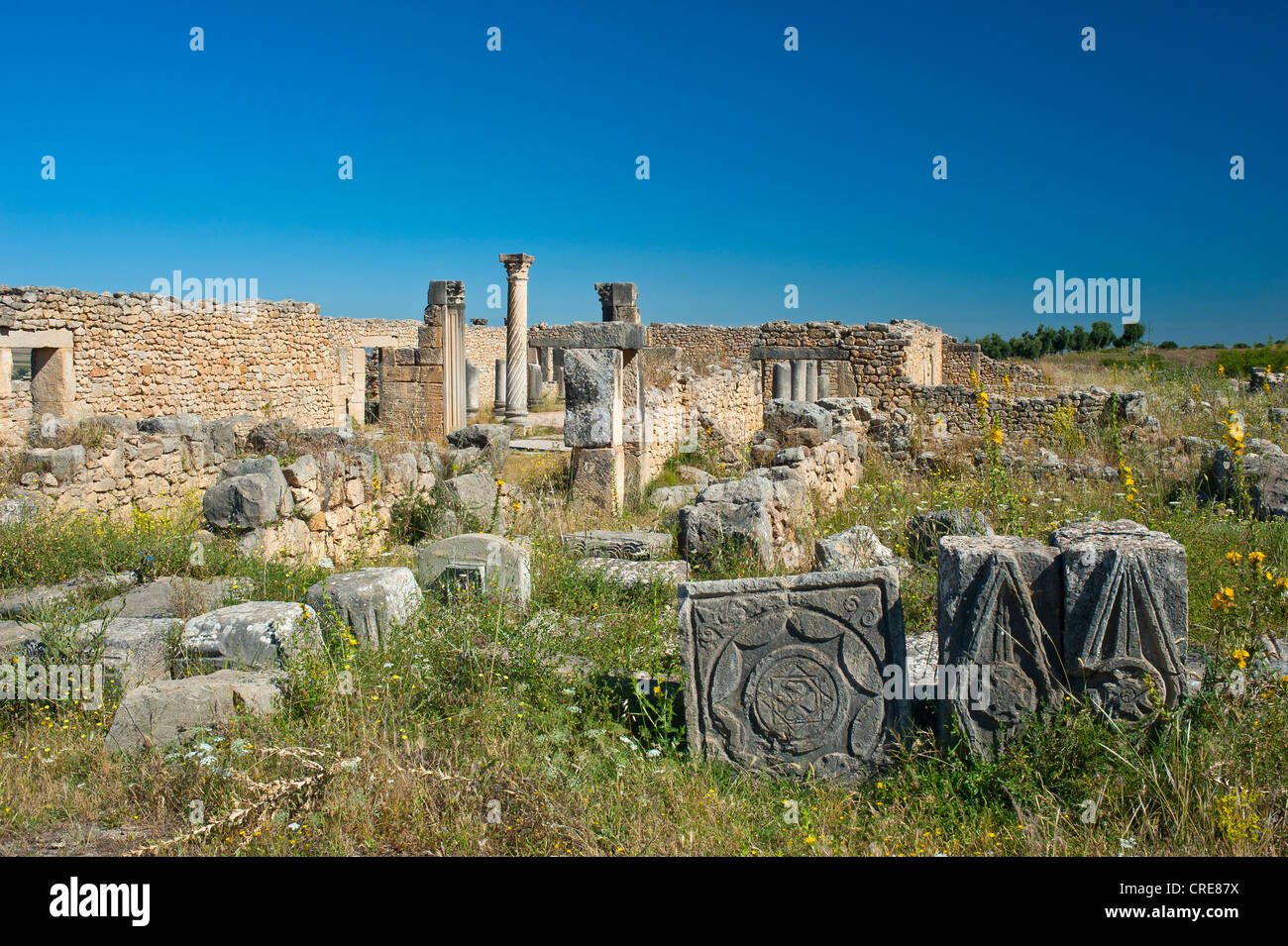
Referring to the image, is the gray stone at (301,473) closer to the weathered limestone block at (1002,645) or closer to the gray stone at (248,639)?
the gray stone at (248,639)

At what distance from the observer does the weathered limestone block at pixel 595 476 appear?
9.51 m

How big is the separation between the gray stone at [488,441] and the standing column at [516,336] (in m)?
5.87

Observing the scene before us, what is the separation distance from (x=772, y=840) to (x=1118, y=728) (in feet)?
4.53

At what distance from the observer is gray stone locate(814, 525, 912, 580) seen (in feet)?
19.2

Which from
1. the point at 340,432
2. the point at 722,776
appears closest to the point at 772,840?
the point at 722,776

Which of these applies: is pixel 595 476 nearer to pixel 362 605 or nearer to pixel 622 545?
pixel 622 545

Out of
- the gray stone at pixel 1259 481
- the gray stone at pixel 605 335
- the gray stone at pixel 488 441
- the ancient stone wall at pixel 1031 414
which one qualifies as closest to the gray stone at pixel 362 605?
the gray stone at pixel 605 335

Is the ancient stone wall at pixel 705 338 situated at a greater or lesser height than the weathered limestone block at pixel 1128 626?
greater

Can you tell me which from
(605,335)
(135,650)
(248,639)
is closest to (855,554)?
(248,639)

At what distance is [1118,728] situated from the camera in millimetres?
3268

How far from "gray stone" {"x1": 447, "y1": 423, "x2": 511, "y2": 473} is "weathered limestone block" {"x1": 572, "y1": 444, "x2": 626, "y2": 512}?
136 centimetres

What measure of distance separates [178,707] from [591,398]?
247 inches

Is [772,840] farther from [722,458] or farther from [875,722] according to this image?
[722,458]

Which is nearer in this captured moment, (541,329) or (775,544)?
(775,544)
